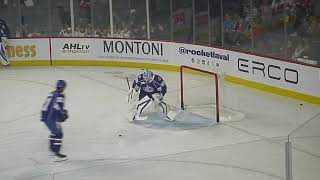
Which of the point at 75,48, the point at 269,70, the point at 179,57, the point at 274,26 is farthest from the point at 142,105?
the point at 75,48

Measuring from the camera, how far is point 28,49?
1909 centimetres

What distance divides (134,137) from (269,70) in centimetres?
440

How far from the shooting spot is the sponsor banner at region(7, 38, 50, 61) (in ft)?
62.4

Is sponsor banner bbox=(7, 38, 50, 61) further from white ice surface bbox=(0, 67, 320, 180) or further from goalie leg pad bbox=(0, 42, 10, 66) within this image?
white ice surface bbox=(0, 67, 320, 180)

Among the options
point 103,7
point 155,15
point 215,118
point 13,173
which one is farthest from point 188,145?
point 103,7

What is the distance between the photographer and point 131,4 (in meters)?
19.6

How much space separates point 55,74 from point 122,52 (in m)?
2.20

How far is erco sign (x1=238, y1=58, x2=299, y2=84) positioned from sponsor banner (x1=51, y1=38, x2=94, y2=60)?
619 centimetres

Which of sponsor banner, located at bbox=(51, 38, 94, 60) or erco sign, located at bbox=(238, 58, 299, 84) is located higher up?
sponsor banner, located at bbox=(51, 38, 94, 60)

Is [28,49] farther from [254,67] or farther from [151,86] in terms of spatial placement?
[151,86]

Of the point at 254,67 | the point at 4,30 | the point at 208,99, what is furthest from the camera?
the point at 4,30

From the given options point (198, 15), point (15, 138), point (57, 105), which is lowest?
point (15, 138)

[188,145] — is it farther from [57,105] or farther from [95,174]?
[95,174]

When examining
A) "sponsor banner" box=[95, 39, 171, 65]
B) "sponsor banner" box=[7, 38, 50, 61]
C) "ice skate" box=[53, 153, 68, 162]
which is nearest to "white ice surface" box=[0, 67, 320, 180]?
"ice skate" box=[53, 153, 68, 162]
